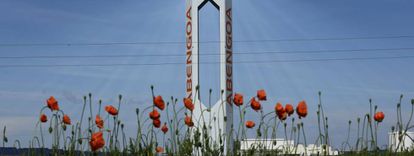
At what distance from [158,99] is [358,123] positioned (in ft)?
4.84

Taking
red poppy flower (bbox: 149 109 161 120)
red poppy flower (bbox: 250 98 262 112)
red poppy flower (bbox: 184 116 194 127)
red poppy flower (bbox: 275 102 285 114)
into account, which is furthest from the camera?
red poppy flower (bbox: 184 116 194 127)

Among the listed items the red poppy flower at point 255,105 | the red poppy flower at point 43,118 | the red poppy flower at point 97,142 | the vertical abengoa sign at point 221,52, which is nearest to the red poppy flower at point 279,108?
the red poppy flower at point 255,105

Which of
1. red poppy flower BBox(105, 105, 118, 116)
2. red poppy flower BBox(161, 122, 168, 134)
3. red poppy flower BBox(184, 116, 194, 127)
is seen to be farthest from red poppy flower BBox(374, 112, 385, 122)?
red poppy flower BBox(105, 105, 118, 116)

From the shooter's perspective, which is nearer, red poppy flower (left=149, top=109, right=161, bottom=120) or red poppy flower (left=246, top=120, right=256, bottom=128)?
red poppy flower (left=149, top=109, right=161, bottom=120)

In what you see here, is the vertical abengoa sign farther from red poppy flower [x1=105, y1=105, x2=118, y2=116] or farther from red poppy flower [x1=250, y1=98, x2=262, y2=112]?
red poppy flower [x1=105, y1=105, x2=118, y2=116]

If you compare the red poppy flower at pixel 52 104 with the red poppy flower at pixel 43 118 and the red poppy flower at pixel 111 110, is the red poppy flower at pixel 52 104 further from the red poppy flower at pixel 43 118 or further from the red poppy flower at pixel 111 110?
the red poppy flower at pixel 111 110

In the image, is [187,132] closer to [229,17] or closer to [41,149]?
[41,149]

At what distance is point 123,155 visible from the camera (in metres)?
3.97

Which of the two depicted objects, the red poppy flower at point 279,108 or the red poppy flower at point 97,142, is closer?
the red poppy flower at point 97,142

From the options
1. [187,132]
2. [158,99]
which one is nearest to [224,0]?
[187,132]

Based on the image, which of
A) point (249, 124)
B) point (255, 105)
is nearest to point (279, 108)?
point (255, 105)

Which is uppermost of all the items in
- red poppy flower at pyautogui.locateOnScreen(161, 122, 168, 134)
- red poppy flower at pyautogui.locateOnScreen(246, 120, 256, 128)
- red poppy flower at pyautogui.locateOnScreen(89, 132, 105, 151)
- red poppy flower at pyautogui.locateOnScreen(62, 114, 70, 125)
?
red poppy flower at pyautogui.locateOnScreen(62, 114, 70, 125)

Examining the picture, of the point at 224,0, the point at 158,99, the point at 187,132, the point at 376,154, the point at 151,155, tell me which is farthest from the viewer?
the point at 224,0

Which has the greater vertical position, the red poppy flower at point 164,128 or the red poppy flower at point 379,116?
the red poppy flower at point 379,116
